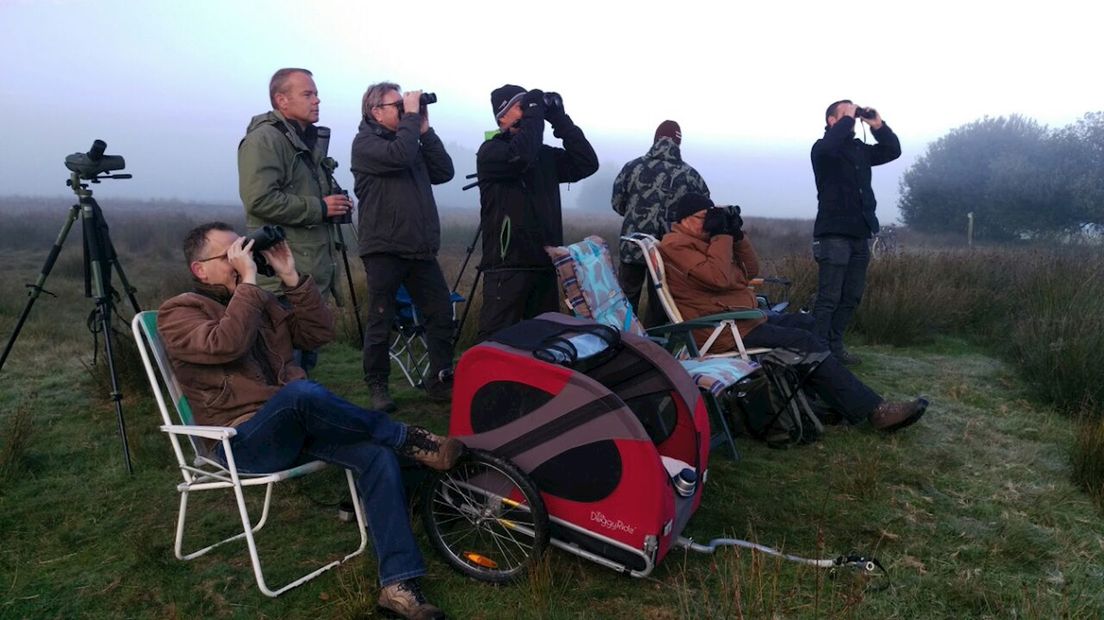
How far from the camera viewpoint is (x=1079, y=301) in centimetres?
567

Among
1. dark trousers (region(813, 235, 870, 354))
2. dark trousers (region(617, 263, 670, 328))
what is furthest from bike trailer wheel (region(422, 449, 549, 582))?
dark trousers (region(813, 235, 870, 354))

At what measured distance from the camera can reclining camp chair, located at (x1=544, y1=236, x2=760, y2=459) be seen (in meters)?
3.60

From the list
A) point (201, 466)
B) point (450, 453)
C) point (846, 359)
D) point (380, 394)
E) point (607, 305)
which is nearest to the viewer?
point (450, 453)

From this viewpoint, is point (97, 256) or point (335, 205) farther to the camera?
point (335, 205)

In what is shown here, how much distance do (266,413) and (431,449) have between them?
562mm

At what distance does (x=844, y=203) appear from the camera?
5195 mm

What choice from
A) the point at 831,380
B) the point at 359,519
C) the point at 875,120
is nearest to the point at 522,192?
the point at 831,380

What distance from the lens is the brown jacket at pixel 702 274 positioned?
4184 millimetres

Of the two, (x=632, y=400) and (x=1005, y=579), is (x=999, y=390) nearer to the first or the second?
(x=1005, y=579)

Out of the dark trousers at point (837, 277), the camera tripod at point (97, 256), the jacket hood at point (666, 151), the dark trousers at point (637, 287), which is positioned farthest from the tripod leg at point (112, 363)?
the dark trousers at point (837, 277)

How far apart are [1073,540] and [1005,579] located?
0.56 m

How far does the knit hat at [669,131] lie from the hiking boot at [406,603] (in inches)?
158

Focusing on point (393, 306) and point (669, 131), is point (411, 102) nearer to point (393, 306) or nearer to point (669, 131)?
point (393, 306)

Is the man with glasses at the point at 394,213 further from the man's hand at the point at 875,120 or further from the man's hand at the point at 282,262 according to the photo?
the man's hand at the point at 875,120
